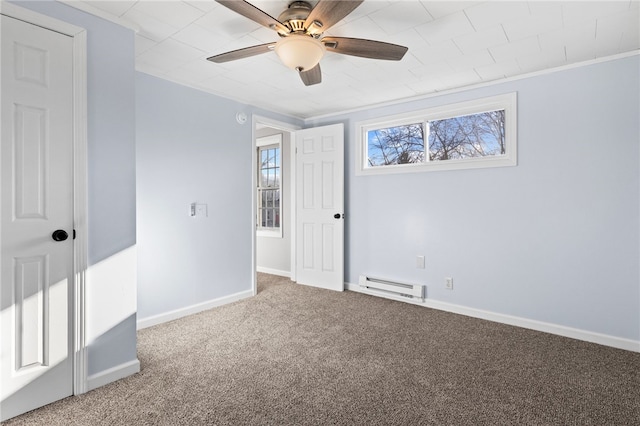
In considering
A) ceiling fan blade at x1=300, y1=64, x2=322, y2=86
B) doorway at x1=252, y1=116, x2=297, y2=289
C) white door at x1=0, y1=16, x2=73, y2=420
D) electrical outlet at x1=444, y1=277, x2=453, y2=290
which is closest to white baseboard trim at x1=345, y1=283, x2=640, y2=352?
electrical outlet at x1=444, y1=277, x2=453, y2=290

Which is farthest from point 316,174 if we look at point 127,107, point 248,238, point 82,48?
point 82,48

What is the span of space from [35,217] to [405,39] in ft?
8.63

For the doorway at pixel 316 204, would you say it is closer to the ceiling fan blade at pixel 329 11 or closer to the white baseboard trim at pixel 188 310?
the white baseboard trim at pixel 188 310

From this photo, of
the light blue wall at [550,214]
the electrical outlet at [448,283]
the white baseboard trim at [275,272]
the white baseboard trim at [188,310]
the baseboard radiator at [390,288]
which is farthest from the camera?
the white baseboard trim at [275,272]

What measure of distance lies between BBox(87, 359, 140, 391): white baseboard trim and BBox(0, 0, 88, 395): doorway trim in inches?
1.8

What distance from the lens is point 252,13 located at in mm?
1771

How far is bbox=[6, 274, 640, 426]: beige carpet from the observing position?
1820 millimetres

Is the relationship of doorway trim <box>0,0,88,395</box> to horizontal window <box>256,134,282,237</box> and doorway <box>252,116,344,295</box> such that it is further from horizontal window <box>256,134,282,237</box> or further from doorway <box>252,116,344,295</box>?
horizontal window <box>256,134,282,237</box>

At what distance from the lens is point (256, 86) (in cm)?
342

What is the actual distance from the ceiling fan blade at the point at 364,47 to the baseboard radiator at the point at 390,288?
8.37 feet

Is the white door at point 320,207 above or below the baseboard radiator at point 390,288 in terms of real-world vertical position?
above

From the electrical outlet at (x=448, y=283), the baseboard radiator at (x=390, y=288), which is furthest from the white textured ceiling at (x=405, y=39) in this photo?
the baseboard radiator at (x=390, y=288)

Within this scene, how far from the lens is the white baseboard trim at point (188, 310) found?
3.08 metres

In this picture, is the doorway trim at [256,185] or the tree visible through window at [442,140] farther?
the doorway trim at [256,185]
